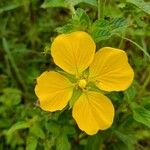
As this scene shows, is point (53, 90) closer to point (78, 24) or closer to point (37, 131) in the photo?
point (78, 24)

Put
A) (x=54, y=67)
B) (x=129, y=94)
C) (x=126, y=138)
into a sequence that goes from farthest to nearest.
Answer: (x=54, y=67), (x=126, y=138), (x=129, y=94)

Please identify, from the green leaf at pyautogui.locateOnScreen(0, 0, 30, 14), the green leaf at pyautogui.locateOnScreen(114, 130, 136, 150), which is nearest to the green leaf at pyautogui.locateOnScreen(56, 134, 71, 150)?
the green leaf at pyautogui.locateOnScreen(114, 130, 136, 150)

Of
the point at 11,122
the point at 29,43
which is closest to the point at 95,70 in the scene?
the point at 11,122

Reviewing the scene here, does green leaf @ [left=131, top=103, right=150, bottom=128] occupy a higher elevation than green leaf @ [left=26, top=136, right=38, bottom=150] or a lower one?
higher

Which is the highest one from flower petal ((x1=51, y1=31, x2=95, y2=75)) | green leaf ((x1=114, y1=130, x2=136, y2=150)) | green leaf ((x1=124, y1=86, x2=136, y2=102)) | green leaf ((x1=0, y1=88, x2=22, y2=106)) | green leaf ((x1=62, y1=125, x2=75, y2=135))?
flower petal ((x1=51, y1=31, x2=95, y2=75))

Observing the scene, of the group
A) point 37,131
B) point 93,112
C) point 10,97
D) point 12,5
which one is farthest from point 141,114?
point 12,5

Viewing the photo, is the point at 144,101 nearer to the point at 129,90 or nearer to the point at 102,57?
the point at 129,90

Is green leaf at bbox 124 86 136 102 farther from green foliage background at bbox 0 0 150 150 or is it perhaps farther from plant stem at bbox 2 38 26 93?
plant stem at bbox 2 38 26 93

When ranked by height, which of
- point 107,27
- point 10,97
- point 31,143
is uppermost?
point 107,27

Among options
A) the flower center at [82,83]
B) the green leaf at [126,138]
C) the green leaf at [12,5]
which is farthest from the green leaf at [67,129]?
the green leaf at [12,5]
